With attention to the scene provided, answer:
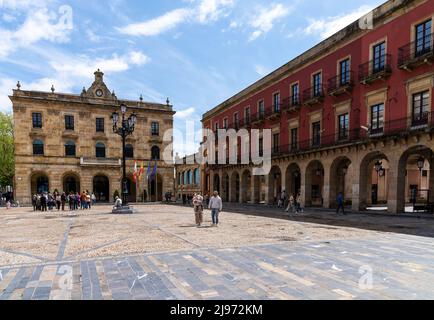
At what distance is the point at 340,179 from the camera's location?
86.5ft

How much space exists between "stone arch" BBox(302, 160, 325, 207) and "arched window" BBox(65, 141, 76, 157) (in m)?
27.8

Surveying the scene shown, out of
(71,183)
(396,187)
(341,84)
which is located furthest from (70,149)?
(396,187)

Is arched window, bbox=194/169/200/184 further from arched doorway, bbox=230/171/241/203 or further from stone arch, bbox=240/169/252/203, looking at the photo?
stone arch, bbox=240/169/252/203

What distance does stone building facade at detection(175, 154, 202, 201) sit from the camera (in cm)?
4200

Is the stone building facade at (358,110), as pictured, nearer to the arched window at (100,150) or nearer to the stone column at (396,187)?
the stone column at (396,187)

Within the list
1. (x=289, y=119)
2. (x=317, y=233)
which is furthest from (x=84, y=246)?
(x=289, y=119)

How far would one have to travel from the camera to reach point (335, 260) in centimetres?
614

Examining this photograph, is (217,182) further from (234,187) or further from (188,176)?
(188,176)

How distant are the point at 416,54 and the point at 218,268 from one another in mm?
17538

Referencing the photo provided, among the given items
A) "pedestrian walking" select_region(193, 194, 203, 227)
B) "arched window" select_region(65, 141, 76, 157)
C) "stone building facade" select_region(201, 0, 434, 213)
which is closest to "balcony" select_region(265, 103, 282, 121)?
"stone building facade" select_region(201, 0, 434, 213)

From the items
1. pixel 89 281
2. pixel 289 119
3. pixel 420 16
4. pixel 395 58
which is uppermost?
pixel 420 16

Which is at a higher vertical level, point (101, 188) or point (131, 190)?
point (101, 188)

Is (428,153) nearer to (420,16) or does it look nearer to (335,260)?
(420,16)
